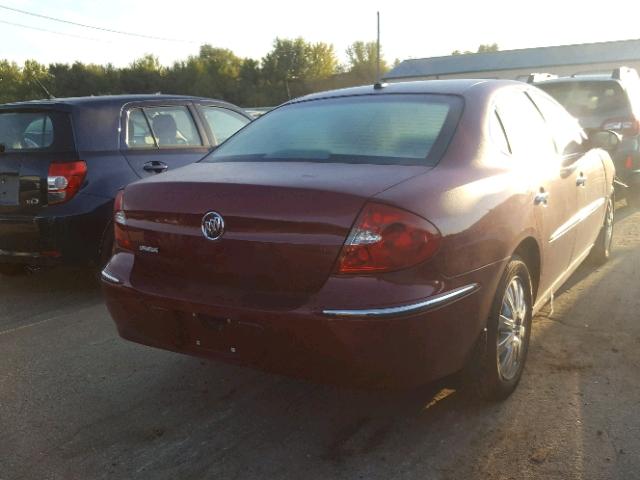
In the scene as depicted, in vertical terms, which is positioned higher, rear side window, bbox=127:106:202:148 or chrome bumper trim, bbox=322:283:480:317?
rear side window, bbox=127:106:202:148

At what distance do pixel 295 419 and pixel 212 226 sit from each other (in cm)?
103

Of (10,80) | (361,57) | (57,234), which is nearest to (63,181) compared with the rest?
(57,234)

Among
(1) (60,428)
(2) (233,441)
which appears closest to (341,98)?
(2) (233,441)

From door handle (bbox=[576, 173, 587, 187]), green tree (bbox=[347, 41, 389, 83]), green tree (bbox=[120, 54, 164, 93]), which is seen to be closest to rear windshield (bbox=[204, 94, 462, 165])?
door handle (bbox=[576, 173, 587, 187])

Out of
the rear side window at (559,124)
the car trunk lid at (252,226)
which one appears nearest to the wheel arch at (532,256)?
the car trunk lid at (252,226)

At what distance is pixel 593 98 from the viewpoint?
790 centimetres

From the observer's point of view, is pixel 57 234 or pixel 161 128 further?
pixel 161 128

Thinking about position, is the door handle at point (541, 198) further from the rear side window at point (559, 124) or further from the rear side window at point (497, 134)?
the rear side window at point (559, 124)

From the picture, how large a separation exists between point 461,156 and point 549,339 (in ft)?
5.45

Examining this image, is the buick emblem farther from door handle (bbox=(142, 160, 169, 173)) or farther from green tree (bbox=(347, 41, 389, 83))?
green tree (bbox=(347, 41, 389, 83))

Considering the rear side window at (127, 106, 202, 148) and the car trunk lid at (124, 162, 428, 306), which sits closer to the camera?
the car trunk lid at (124, 162, 428, 306)

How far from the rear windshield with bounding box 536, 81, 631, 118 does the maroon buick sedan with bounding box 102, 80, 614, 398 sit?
5.00 m

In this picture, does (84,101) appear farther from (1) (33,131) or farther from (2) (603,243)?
(2) (603,243)

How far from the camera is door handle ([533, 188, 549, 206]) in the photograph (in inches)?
126
